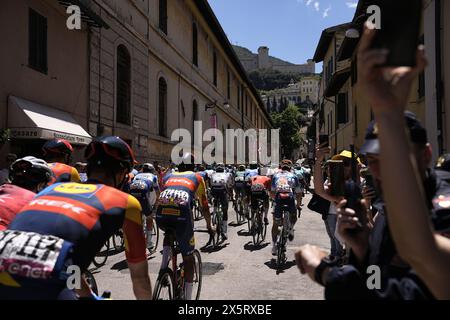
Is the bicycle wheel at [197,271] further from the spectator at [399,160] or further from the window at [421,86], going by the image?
the window at [421,86]

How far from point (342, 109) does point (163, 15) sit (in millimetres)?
14696

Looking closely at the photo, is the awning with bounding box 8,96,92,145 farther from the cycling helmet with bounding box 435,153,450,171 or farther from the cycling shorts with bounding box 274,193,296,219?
the cycling helmet with bounding box 435,153,450,171

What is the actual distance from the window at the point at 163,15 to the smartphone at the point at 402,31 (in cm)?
2365

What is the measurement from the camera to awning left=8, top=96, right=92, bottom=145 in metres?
11.1

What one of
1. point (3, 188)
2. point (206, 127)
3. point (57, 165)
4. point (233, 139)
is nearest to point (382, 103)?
point (3, 188)

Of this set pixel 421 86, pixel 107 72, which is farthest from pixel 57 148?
pixel 421 86

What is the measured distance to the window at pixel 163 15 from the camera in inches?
943

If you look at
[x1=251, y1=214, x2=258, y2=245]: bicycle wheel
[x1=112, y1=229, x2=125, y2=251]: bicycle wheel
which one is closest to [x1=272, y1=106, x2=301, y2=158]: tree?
[x1=251, y1=214, x2=258, y2=245]: bicycle wheel

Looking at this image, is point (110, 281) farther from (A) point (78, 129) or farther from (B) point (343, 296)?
(A) point (78, 129)

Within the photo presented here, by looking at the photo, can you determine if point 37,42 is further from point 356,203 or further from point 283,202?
point 356,203

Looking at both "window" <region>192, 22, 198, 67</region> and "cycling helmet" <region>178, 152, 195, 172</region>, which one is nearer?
"cycling helmet" <region>178, 152, 195, 172</region>

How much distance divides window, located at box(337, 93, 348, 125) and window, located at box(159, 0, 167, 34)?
13.2 m

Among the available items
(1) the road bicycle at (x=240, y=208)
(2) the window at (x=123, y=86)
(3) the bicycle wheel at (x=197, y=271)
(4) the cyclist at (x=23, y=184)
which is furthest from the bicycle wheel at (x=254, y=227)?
(2) the window at (x=123, y=86)

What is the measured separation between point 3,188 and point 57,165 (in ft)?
6.39
